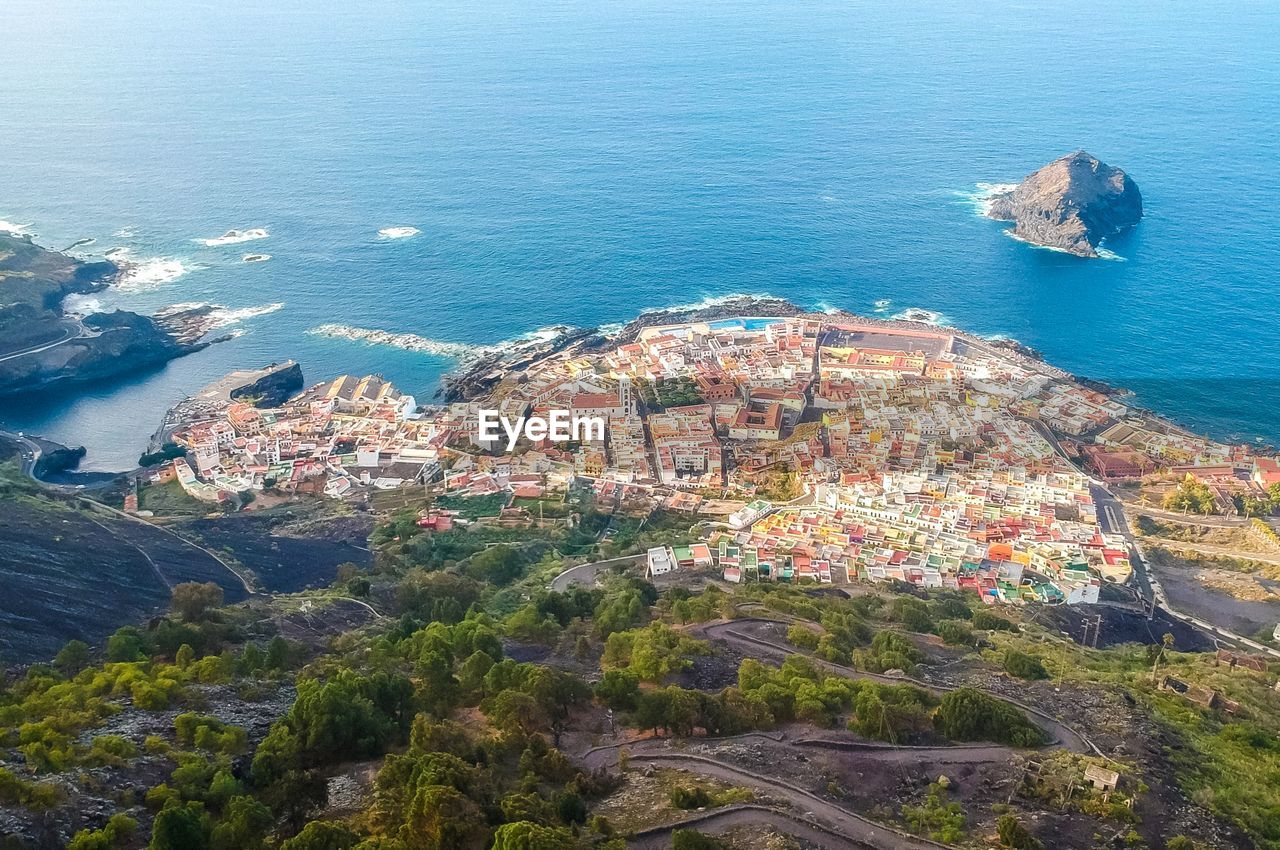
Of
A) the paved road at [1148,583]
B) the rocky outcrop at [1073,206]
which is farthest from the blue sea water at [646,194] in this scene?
the paved road at [1148,583]

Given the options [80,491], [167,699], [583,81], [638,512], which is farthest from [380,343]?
→ [583,81]

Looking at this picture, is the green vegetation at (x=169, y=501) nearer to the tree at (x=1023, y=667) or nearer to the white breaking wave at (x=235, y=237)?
the tree at (x=1023, y=667)

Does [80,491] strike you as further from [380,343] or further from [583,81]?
[583,81]

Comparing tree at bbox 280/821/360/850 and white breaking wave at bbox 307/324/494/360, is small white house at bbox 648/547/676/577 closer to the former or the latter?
tree at bbox 280/821/360/850

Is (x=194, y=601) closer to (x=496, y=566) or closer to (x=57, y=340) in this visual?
(x=496, y=566)
